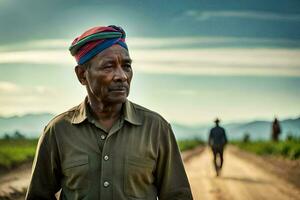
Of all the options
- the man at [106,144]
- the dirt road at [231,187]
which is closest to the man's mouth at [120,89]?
the man at [106,144]

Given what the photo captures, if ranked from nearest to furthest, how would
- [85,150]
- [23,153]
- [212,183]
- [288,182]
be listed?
[85,150] → [212,183] → [288,182] → [23,153]

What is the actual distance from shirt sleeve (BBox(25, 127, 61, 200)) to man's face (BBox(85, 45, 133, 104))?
0.29 metres

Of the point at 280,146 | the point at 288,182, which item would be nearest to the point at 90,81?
the point at 288,182

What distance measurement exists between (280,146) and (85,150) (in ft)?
86.5

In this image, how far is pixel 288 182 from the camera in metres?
15.9

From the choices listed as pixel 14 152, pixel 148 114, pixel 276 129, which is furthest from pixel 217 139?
pixel 276 129

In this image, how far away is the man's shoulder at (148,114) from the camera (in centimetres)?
304

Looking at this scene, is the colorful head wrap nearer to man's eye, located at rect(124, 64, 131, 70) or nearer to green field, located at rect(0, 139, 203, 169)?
man's eye, located at rect(124, 64, 131, 70)

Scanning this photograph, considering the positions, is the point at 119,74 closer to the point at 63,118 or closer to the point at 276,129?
the point at 63,118

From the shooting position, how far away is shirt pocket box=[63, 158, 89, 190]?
2.88 m

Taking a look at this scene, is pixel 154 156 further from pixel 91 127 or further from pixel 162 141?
pixel 91 127

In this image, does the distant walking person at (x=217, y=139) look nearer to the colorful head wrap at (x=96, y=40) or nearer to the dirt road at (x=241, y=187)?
the dirt road at (x=241, y=187)

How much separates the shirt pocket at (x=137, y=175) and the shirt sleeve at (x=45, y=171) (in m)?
0.33

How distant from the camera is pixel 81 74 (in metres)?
3.07
